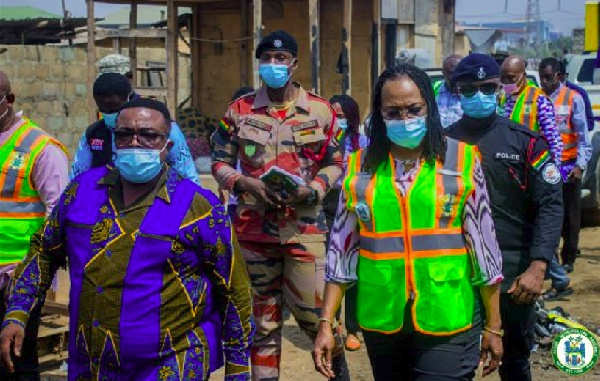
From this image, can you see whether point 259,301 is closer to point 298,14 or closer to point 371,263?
point 371,263

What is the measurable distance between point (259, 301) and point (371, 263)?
1.88 meters

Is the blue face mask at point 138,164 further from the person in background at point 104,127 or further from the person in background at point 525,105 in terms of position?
the person in background at point 525,105

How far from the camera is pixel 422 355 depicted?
437 cm

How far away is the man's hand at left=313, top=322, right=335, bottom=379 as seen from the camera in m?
4.41

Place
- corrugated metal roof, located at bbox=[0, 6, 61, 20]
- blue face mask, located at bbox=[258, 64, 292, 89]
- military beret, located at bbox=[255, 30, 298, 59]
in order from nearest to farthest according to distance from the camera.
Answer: blue face mask, located at bbox=[258, 64, 292, 89] → military beret, located at bbox=[255, 30, 298, 59] → corrugated metal roof, located at bbox=[0, 6, 61, 20]

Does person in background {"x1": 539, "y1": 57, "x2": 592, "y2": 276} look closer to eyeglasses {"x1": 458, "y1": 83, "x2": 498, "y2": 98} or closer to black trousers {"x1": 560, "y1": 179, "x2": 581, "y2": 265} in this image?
black trousers {"x1": 560, "y1": 179, "x2": 581, "y2": 265}

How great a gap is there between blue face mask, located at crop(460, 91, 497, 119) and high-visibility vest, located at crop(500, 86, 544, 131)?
2918 mm

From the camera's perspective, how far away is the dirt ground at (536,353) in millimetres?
7432

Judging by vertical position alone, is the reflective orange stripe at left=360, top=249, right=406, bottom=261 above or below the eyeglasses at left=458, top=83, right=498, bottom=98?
below

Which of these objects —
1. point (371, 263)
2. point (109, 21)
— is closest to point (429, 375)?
point (371, 263)

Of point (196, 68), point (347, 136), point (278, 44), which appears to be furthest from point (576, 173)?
point (196, 68)

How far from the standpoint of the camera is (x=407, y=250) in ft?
14.2

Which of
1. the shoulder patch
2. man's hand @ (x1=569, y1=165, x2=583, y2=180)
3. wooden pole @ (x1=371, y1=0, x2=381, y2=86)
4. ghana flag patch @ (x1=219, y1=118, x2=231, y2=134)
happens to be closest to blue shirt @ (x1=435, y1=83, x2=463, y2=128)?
man's hand @ (x1=569, y1=165, x2=583, y2=180)

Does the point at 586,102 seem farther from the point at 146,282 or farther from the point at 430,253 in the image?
the point at 146,282
